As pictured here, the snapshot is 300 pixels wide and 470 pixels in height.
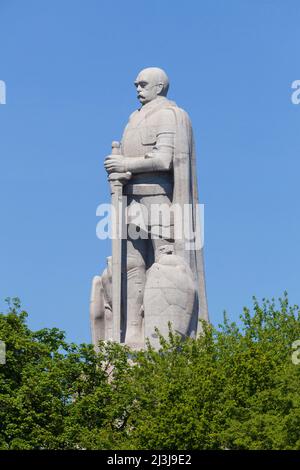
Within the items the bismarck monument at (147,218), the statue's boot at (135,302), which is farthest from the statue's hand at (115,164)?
the statue's boot at (135,302)

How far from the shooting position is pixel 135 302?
71812 millimetres

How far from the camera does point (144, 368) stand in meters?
67.4

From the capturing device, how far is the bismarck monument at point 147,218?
71688 mm

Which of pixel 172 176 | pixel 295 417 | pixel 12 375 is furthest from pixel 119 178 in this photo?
pixel 295 417

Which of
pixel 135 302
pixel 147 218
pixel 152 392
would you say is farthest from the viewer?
pixel 147 218

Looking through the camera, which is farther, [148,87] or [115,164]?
[148,87]

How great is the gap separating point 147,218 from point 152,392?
771 cm

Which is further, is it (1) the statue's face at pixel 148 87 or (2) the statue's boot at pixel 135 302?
(1) the statue's face at pixel 148 87

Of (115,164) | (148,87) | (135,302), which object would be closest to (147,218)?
(115,164)

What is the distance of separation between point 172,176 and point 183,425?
10.9 metres

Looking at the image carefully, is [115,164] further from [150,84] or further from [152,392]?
[152,392]

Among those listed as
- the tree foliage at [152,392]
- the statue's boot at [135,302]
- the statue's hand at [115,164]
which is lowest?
the tree foliage at [152,392]

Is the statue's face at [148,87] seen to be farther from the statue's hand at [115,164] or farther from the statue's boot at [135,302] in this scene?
the statue's boot at [135,302]

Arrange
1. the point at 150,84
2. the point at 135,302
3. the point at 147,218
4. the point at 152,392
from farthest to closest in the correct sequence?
the point at 150,84, the point at 147,218, the point at 135,302, the point at 152,392
